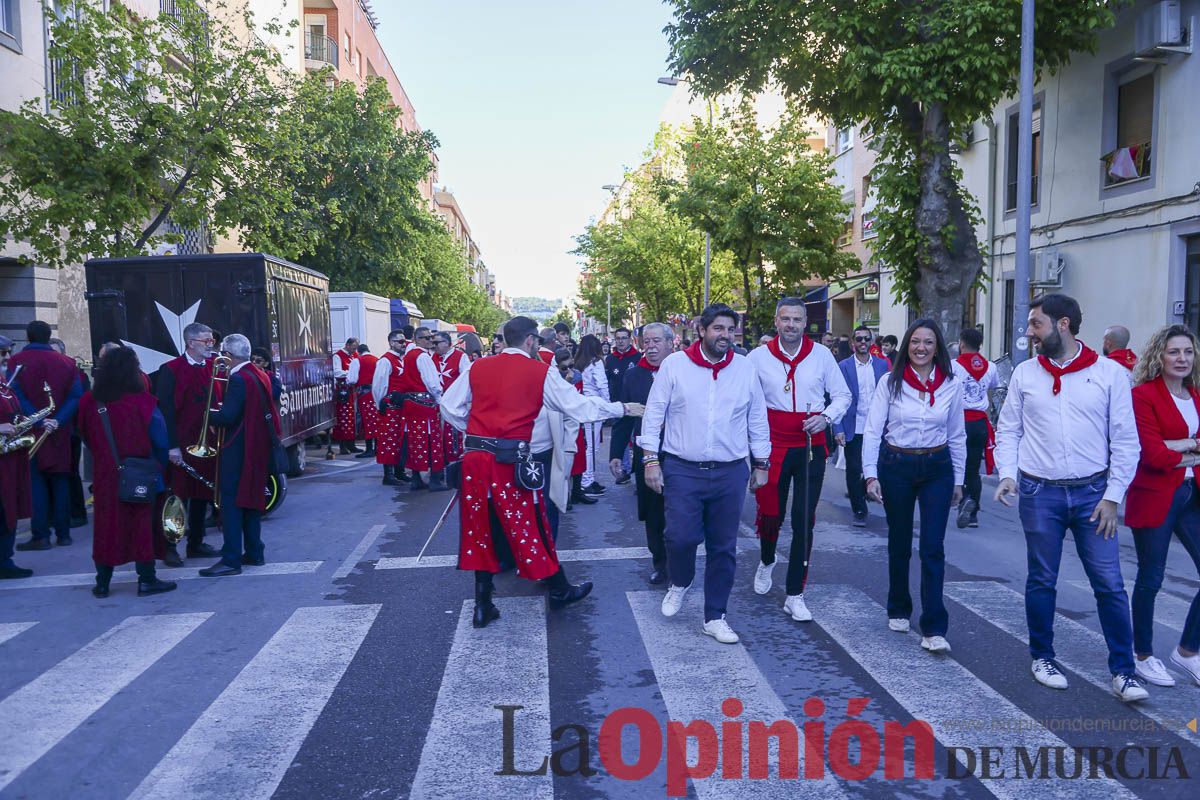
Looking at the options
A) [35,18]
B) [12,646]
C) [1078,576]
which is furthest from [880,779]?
[35,18]

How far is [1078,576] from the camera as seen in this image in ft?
23.7

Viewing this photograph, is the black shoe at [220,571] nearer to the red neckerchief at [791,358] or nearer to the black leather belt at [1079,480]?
the red neckerchief at [791,358]

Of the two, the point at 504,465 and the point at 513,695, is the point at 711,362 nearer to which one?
the point at 504,465

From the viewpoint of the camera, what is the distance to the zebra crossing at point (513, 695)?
3.87m

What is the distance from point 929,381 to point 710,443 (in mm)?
1270

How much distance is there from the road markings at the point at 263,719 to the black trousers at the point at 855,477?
5286 mm

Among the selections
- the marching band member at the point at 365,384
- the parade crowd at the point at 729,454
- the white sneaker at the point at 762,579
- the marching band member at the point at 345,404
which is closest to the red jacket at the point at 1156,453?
the parade crowd at the point at 729,454

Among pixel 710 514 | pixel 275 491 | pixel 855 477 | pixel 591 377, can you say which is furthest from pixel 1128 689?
pixel 275 491

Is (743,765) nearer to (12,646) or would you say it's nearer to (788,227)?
(12,646)

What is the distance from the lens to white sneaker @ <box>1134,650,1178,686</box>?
15.9 ft

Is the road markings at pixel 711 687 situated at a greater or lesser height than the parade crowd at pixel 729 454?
lesser

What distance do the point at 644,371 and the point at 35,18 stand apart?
47.6 feet

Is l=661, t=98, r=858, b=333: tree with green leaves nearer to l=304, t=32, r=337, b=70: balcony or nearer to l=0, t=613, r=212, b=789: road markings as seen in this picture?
l=304, t=32, r=337, b=70: balcony

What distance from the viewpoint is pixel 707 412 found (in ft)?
18.9
